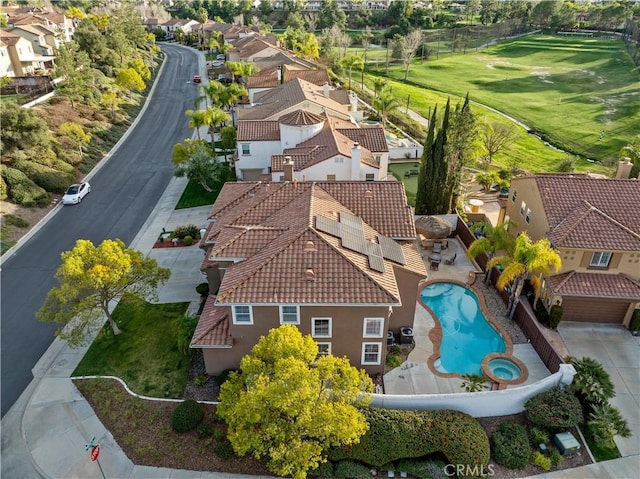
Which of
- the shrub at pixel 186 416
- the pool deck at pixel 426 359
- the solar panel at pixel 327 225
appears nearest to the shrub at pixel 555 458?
the pool deck at pixel 426 359

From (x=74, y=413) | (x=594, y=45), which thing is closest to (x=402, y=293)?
(x=74, y=413)

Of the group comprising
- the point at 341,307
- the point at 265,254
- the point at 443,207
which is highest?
the point at 265,254

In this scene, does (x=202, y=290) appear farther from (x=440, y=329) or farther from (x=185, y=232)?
(x=440, y=329)

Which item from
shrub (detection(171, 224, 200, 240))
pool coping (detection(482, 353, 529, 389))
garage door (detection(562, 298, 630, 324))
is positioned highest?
garage door (detection(562, 298, 630, 324))

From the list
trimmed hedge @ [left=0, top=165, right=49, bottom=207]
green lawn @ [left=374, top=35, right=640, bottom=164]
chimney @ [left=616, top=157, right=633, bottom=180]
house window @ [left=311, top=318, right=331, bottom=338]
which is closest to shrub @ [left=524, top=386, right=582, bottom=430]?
house window @ [left=311, top=318, right=331, bottom=338]

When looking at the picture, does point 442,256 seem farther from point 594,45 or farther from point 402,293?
point 594,45

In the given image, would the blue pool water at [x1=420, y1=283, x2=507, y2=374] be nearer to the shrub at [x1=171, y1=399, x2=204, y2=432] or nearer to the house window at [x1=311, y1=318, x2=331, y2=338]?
the house window at [x1=311, y1=318, x2=331, y2=338]
